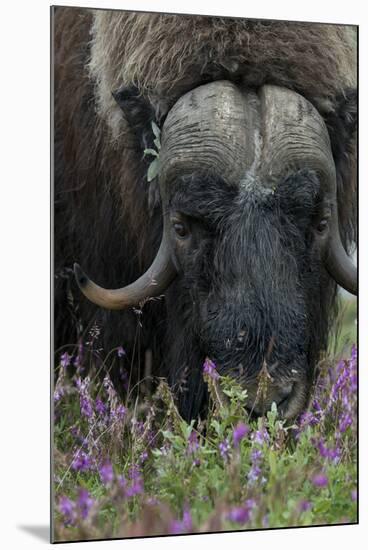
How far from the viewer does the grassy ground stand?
14.8ft

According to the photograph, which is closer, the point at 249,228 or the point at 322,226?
the point at 249,228

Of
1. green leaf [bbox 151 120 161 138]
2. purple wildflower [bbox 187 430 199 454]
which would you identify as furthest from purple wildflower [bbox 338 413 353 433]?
green leaf [bbox 151 120 161 138]

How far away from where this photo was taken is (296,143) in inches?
193

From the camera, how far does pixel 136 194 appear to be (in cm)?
525

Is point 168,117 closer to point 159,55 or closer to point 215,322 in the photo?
point 159,55

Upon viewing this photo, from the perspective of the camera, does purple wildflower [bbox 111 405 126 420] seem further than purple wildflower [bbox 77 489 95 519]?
Yes

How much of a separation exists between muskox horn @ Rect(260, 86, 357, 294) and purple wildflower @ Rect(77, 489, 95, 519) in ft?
4.10

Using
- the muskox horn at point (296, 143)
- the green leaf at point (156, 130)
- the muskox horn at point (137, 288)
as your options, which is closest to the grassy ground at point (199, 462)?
the muskox horn at point (137, 288)

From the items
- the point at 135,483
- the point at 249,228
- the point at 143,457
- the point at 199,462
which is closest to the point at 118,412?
the point at 143,457

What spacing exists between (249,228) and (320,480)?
0.88 metres

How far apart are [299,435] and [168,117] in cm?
122

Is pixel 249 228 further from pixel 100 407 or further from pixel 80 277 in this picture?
pixel 100 407

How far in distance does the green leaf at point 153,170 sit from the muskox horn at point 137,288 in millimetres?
215

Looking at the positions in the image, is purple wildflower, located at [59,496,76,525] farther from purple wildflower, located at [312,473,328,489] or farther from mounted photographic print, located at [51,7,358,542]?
purple wildflower, located at [312,473,328,489]
